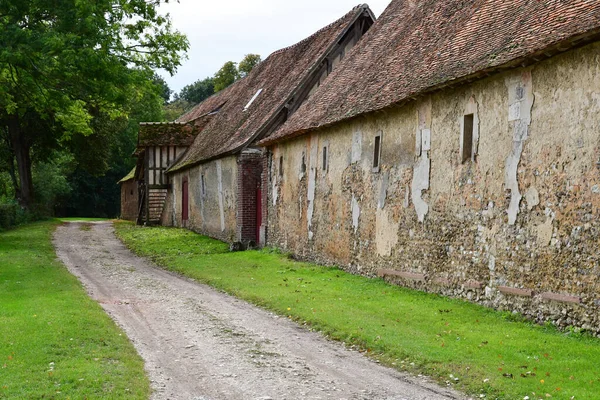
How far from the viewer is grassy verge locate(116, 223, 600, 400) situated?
7438 millimetres

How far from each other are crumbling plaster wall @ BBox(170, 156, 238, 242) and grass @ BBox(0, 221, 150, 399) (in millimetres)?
10518

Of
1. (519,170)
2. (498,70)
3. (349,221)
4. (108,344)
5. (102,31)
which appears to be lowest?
(108,344)

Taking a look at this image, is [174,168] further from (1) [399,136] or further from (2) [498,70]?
(2) [498,70]

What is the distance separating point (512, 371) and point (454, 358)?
2.60 ft

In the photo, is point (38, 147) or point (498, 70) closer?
point (498, 70)

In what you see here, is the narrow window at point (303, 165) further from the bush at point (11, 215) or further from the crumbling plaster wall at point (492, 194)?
the bush at point (11, 215)

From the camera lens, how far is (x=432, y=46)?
15.7 m

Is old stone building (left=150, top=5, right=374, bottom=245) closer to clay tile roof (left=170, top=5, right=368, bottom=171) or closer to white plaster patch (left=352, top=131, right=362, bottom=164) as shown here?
clay tile roof (left=170, top=5, right=368, bottom=171)

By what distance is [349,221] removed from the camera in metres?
17.2

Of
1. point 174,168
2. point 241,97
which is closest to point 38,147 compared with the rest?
point 174,168

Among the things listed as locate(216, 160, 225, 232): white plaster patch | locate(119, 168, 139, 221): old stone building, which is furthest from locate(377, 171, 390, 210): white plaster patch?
locate(119, 168, 139, 221): old stone building

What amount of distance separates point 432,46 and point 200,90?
253 feet

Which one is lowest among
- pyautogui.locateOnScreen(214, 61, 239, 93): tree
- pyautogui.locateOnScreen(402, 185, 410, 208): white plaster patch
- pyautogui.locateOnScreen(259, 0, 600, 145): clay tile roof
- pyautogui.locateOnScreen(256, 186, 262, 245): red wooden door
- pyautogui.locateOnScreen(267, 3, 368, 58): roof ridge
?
pyautogui.locateOnScreen(256, 186, 262, 245): red wooden door

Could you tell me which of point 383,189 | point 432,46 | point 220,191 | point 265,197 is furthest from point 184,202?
point 432,46
